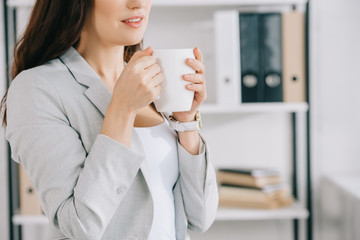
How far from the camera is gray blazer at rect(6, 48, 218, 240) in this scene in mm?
764

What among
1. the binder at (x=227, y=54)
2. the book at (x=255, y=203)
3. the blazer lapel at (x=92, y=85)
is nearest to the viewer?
the blazer lapel at (x=92, y=85)

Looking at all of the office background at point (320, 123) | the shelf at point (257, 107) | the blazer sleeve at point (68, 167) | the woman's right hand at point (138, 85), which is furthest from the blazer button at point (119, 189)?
the office background at point (320, 123)

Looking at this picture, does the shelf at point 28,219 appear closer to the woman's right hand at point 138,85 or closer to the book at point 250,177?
the book at point 250,177

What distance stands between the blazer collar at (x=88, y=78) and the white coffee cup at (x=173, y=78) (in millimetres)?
121

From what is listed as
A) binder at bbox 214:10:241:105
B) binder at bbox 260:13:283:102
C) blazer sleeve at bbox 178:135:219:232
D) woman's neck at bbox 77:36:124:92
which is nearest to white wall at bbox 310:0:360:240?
binder at bbox 260:13:283:102

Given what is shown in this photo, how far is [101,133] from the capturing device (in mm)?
786

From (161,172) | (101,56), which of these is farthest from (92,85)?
(161,172)

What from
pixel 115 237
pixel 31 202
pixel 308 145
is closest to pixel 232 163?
pixel 308 145

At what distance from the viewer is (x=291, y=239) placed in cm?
210

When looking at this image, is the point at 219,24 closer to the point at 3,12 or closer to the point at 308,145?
the point at 308,145

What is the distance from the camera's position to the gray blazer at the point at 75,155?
2.51 ft

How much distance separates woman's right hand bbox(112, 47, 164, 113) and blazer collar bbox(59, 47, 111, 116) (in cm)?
9

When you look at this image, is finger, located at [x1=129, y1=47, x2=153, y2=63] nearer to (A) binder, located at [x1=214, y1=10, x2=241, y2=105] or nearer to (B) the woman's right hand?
(B) the woman's right hand

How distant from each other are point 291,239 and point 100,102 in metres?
1.52
